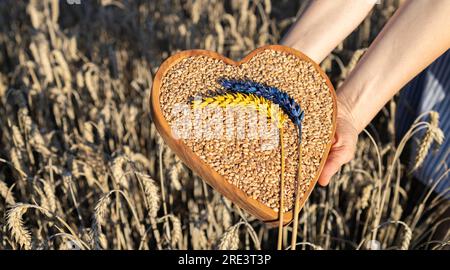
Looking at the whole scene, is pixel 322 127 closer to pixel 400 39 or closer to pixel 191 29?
pixel 400 39

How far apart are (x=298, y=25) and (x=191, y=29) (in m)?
0.82

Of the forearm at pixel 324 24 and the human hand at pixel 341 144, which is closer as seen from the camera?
the human hand at pixel 341 144

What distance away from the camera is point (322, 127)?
106cm

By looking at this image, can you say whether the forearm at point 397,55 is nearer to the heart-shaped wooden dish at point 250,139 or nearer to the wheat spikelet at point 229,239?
the heart-shaped wooden dish at point 250,139

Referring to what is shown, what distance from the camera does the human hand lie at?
3.42ft

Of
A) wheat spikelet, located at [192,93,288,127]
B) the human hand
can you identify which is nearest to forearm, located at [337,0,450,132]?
the human hand

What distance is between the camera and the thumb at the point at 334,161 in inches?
40.9

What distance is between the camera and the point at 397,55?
108cm

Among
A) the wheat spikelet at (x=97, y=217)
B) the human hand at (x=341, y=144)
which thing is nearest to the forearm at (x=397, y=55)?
the human hand at (x=341, y=144)

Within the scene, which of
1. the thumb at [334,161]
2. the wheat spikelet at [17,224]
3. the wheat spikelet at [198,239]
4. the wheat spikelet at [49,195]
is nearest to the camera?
the wheat spikelet at [17,224]

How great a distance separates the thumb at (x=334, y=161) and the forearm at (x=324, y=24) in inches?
10.3

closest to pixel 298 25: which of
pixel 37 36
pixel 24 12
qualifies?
pixel 37 36

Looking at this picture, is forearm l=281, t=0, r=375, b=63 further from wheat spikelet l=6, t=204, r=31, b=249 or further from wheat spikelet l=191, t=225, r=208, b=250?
wheat spikelet l=6, t=204, r=31, b=249

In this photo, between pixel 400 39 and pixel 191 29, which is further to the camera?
pixel 191 29
